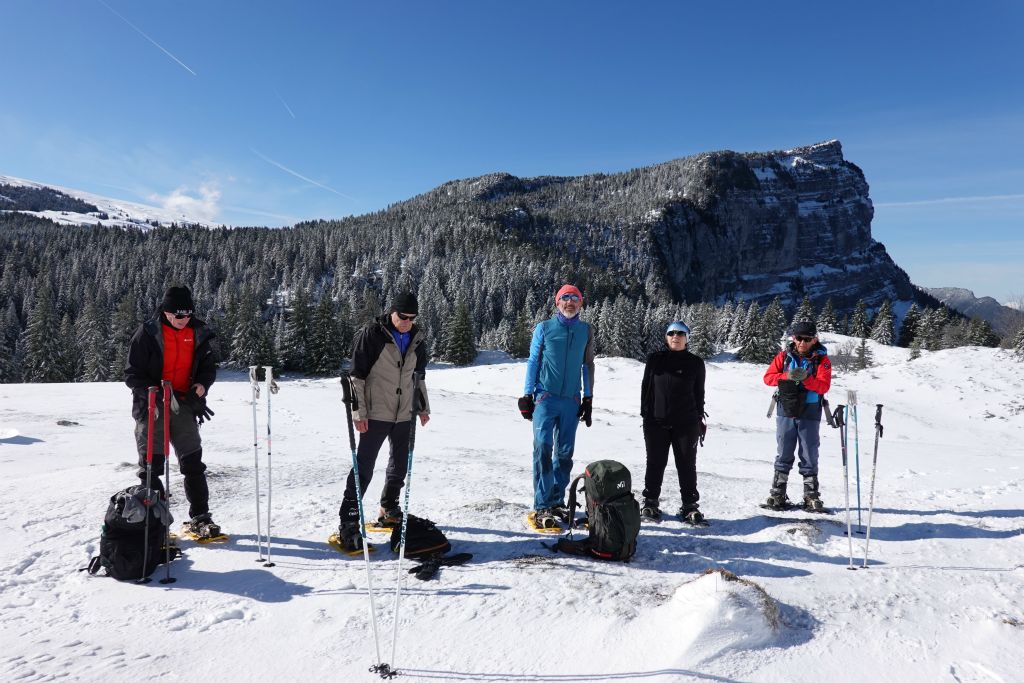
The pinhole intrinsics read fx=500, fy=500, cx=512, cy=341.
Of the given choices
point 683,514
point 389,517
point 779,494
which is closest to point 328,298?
point 389,517

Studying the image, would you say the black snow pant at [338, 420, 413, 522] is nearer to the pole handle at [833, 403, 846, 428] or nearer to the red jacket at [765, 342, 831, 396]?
the red jacket at [765, 342, 831, 396]

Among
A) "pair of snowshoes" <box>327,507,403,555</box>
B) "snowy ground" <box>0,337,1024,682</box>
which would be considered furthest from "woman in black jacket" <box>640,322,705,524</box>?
"pair of snowshoes" <box>327,507,403,555</box>

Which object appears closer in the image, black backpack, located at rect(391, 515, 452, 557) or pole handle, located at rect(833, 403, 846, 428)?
black backpack, located at rect(391, 515, 452, 557)

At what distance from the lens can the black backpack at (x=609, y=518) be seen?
14.7ft

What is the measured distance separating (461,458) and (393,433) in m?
4.83

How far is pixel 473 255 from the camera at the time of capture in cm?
11662

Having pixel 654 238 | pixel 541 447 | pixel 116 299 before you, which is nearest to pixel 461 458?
pixel 541 447

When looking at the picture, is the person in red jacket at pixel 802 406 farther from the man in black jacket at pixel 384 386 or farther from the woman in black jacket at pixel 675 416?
the man in black jacket at pixel 384 386

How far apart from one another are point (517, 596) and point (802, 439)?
4.27 metres

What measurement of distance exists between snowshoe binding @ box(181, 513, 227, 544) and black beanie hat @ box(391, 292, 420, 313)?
2.75m

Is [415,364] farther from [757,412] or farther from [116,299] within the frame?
[116,299]

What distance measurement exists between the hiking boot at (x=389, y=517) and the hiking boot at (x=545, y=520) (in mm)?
1438

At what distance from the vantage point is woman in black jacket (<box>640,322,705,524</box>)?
556cm

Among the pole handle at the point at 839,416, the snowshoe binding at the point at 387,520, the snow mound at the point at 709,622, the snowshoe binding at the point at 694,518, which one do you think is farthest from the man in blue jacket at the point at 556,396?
the pole handle at the point at 839,416
